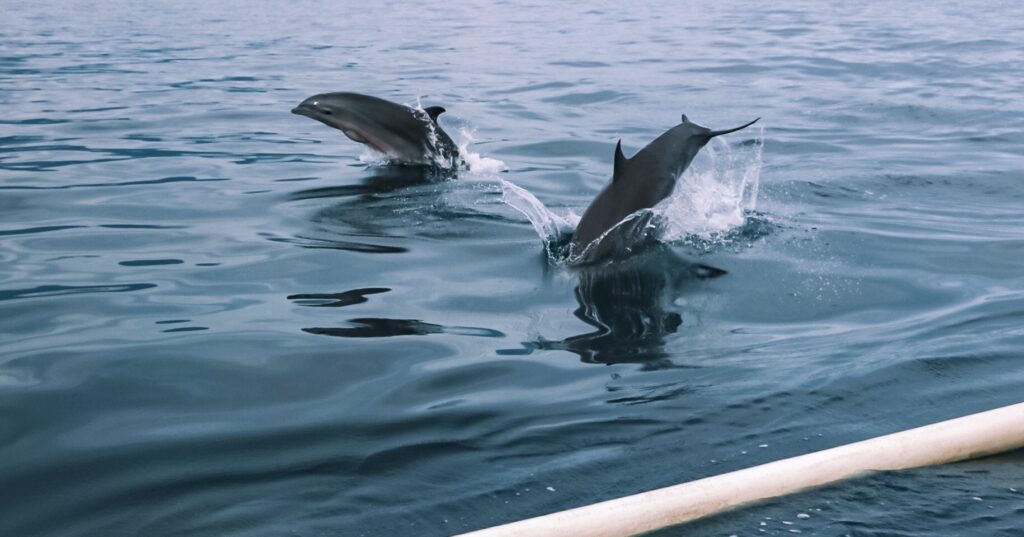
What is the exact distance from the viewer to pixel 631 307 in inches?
267

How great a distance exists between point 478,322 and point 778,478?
9.48ft

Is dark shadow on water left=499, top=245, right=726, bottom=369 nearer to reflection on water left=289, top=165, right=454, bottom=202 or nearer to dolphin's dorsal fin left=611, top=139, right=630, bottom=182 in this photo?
dolphin's dorsal fin left=611, top=139, right=630, bottom=182

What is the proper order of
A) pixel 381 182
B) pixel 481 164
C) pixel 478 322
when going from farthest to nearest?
pixel 481 164 < pixel 381 182 < pixel 478 322

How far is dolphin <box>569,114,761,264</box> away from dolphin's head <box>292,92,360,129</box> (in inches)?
162

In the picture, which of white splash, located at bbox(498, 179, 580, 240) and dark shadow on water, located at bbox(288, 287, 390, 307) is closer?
dark shadow on water, located at bbox(288, 287, 390, 307)

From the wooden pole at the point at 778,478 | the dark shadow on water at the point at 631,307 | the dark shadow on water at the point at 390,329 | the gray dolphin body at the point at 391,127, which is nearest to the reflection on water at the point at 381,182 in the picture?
the gray dolphin body at the point at 391,127

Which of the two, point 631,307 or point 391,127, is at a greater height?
point 391,127

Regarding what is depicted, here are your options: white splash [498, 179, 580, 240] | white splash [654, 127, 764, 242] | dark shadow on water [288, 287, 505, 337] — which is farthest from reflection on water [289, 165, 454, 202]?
dark shadow on water [288, 287, 505, 337]

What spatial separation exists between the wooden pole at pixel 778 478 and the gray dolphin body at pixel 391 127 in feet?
24.0

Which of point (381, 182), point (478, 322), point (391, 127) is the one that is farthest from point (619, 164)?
point (391, 127)

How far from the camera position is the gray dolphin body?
36.8ft

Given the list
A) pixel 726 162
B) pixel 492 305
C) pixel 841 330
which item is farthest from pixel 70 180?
pixel 841 330

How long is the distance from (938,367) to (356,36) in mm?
24246

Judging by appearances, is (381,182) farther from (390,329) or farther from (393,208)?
(390,329)
